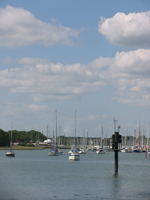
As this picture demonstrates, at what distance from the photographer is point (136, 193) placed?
167ft

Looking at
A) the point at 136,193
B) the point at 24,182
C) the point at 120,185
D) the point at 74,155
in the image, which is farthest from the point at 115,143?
the point at 74,155

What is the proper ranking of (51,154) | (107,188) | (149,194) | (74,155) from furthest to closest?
(51,154) → (74,155) → (107,188) → (149,194)

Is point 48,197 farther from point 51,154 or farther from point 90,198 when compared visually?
point 51,154

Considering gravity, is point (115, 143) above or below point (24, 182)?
above

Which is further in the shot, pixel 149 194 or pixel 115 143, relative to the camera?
pixel 115 143

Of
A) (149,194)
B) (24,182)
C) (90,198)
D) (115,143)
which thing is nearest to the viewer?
(90,198)

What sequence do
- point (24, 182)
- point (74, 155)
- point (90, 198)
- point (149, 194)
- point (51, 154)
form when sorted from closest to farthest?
point (90, 198)
point (149, 194)
point (24, 182)
point (74, 155)
point (51, 154)

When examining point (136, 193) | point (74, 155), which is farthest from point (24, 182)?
point (74, 155)

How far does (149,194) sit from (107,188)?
8.29 meters

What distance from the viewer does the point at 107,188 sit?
5675 cm

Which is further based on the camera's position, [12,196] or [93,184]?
[93,184]

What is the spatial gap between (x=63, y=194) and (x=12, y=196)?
655 cm

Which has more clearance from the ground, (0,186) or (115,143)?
(115,143)

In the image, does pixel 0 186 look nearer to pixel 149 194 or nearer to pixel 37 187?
pixel 37 187
